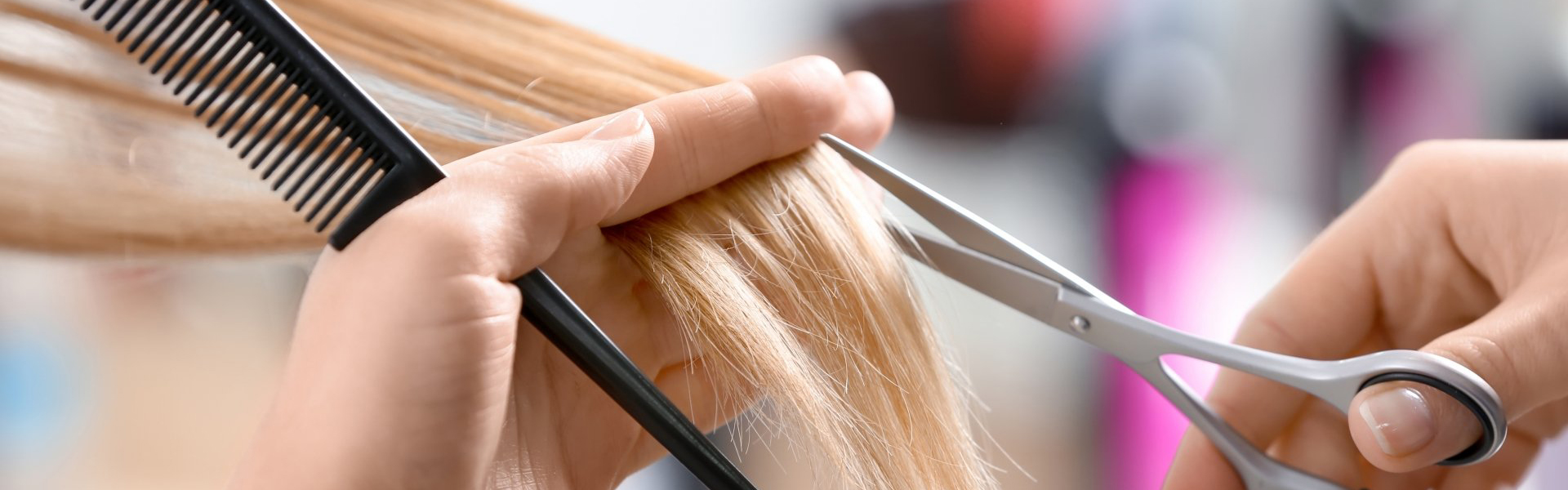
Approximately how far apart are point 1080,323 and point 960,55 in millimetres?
546

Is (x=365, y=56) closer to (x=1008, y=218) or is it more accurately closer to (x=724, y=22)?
(x=724, y=22)

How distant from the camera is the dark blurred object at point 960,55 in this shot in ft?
3.65

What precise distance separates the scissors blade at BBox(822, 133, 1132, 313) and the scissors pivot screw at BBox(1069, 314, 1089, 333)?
2cm

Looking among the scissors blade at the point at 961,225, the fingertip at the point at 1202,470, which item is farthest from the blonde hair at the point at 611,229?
the fingertip at the point at 1202,470

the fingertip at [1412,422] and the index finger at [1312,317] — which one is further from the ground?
the fingertip at [1412,422]

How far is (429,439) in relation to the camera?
49 cm

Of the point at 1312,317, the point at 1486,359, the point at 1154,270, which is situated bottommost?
the point at 1154,270

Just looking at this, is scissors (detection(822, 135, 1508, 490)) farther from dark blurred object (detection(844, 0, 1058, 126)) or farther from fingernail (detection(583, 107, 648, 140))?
dark blurred object (detection(844, 0, 1058, 126))

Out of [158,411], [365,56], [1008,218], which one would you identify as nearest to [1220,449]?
[1008,218]

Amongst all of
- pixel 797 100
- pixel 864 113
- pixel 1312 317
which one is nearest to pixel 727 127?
pixel 797 100

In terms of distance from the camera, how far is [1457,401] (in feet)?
1.77

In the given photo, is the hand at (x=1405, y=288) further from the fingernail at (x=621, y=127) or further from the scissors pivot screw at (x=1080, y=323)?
the fingernail at (x=621, y=127)

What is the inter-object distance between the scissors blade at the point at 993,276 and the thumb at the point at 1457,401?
193mm

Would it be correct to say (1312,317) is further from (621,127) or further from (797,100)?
(621,127)
